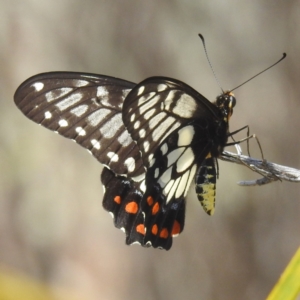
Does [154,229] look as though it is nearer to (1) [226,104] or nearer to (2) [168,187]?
(2) [168,187]

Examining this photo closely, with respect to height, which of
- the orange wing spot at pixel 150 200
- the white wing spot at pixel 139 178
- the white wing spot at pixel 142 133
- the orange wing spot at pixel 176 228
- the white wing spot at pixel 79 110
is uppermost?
the white wing spot at pixel 79 110

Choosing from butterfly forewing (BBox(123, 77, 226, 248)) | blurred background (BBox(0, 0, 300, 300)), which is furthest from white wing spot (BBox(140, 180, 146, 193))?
blurred background (BBox(0, 0, 300, 300))

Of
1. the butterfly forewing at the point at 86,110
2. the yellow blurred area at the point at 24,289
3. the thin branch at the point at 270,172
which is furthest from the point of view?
the yellow blurred area at the point at 24,289

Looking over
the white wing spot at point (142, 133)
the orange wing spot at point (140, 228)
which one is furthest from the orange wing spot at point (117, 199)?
the white wing spot at point (142, 133)

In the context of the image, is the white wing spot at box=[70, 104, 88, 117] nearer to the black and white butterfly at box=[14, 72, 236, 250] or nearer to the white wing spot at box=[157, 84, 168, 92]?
the black and white butterfly at box=[14, 72, 236, 250]

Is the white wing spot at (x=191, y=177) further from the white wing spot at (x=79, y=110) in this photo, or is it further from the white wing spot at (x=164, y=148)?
the white wing spot at (x=79, y=110)

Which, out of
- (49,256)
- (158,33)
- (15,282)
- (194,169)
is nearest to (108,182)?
(194,169)

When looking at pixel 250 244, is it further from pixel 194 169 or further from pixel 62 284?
pixel 194 169

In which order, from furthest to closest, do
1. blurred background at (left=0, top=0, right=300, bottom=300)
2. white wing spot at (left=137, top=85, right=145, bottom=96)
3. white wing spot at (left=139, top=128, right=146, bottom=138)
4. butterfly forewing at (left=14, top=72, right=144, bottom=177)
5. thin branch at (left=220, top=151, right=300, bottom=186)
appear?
blurred background at (left=0, top=0, right=300, bottom=300), butterfly forewing at (left=14, top=72, right=144, bottom=177), white wing spot at (left=139, top=128, right=146, bottom=138), white wing spot at (left=137, top=85, right=145, bottom=96), thin branch at (left=220, top=151, right=300, bottom=186)
